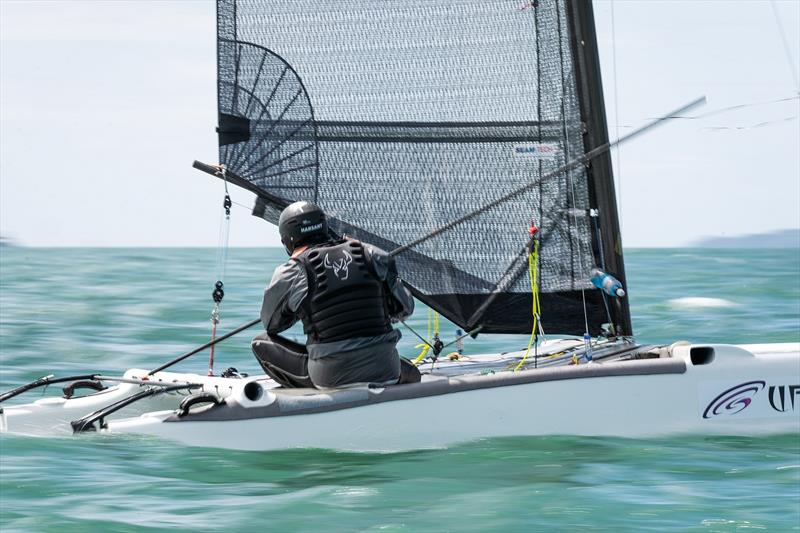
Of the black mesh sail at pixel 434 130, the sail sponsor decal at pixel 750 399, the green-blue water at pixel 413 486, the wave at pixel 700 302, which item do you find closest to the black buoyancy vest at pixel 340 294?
the green-blue water at pixel 413 486

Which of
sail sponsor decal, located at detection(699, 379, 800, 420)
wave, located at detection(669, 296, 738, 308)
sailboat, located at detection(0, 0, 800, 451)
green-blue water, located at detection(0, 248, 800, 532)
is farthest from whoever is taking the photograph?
wave, located at detection(669, 296, 738, 308)

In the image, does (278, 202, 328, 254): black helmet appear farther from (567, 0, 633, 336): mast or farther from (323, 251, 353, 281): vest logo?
(567, 0, 633, 336): mast

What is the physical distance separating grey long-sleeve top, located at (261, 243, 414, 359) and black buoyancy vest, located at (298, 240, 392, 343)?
0.09 ft

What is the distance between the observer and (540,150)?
655 centimetres

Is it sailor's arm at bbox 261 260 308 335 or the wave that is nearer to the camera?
sailor's arm at bbox 261 260 308 335

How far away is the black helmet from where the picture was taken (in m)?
5.52

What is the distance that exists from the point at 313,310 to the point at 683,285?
504 inches

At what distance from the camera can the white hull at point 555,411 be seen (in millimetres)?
5305

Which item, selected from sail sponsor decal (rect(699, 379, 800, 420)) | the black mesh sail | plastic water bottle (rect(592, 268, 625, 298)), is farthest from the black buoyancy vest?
sail sponsor decal (rect(699, 379, 800, 420))

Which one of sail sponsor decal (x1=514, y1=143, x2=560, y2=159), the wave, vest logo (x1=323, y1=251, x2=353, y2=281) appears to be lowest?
the wave

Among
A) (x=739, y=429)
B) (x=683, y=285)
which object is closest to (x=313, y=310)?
(x=739, y=429)

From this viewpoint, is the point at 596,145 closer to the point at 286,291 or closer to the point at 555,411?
the point at 555,411

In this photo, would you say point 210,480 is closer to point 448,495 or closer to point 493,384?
point 448,495

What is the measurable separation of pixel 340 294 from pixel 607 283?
1684 mm
